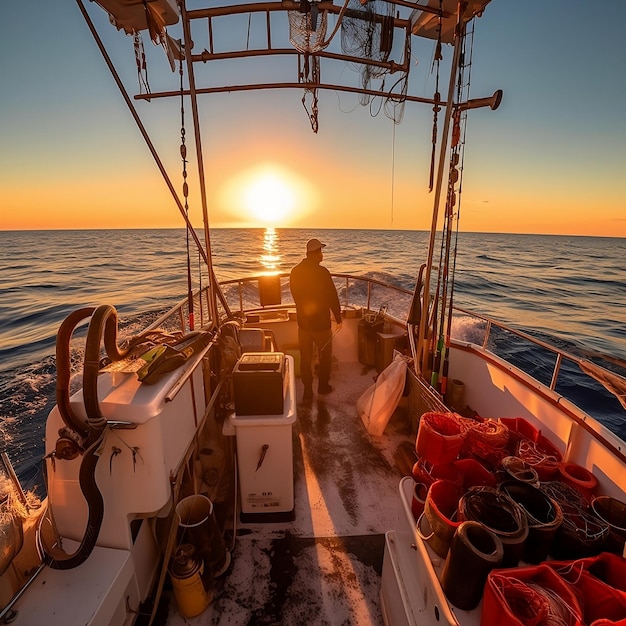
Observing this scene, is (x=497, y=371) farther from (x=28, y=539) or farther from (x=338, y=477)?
(x=28, y=539)

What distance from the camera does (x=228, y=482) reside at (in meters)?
3.38

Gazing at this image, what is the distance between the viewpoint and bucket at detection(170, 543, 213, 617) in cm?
221

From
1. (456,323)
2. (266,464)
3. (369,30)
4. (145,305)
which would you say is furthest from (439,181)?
(145,305)

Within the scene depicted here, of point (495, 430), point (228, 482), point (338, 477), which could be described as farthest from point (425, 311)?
point (228, 482)

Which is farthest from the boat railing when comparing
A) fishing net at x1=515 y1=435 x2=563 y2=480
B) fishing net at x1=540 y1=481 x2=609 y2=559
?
fishing net at x1=540 y1=481 x2=609 y2=559

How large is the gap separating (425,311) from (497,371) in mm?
1087

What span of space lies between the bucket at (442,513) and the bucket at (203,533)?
1.57m

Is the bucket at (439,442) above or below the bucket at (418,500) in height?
above

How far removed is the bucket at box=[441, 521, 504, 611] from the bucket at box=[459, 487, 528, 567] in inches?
2.5

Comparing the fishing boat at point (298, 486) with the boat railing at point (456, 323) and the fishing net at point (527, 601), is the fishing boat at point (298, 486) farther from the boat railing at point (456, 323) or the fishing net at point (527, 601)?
the boat railing at point (456, 323)

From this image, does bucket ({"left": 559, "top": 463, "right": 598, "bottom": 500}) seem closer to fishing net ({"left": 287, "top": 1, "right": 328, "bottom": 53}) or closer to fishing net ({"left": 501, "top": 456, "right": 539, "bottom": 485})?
fishing net ({"left": 501, "top": 456, "right": 539, "bottom": 485})

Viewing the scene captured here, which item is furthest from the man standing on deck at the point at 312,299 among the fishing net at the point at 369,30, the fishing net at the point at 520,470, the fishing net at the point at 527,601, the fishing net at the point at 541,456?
the fishing net at the point at 527,601

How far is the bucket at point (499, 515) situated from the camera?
4.94 feet

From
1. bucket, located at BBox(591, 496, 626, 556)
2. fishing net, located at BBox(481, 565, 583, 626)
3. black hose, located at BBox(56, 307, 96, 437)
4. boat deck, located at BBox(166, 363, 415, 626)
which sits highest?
black hose, located at BBox(56, 307, 96, 437)
